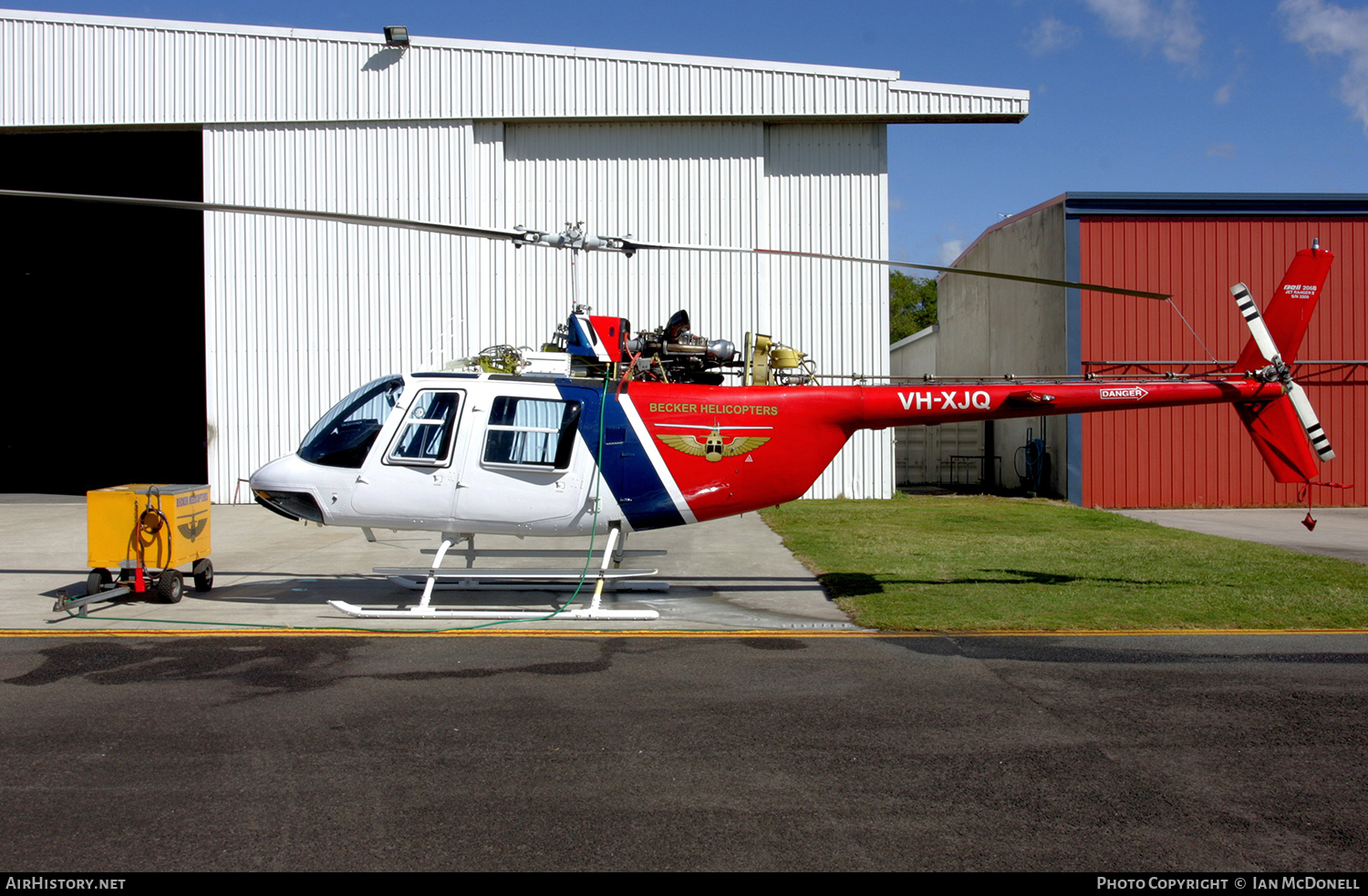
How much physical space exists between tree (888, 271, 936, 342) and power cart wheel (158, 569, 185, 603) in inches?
2799

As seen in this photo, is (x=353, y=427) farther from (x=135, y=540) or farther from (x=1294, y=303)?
(x=1294, y=303)

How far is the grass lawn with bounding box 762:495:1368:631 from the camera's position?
28.7ft

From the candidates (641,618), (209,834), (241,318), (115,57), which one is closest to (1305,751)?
(641,618)

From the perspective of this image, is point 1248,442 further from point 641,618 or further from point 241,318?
point 241,318

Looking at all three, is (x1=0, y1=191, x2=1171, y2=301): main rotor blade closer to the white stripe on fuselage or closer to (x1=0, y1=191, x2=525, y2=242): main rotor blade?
(x1=0, y1=191, x2=525, y2=242): main rotor blade

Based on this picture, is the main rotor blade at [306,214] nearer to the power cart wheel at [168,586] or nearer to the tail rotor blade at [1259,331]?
the power cart wheel at [168,586]

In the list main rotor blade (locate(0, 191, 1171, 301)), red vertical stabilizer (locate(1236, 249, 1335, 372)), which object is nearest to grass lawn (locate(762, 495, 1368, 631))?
red vertical stabilizer (locate(1236, 249, 1335, 372))

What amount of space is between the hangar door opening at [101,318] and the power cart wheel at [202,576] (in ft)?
54.9

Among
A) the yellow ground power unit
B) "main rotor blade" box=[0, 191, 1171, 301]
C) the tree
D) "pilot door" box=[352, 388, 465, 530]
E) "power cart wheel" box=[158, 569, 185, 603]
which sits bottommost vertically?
"power cart wheel" box=[158, 569, 185, 603]

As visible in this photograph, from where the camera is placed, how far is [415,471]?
914 cm

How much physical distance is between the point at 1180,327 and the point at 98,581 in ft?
68.4

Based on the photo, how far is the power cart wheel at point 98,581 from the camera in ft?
30.5
